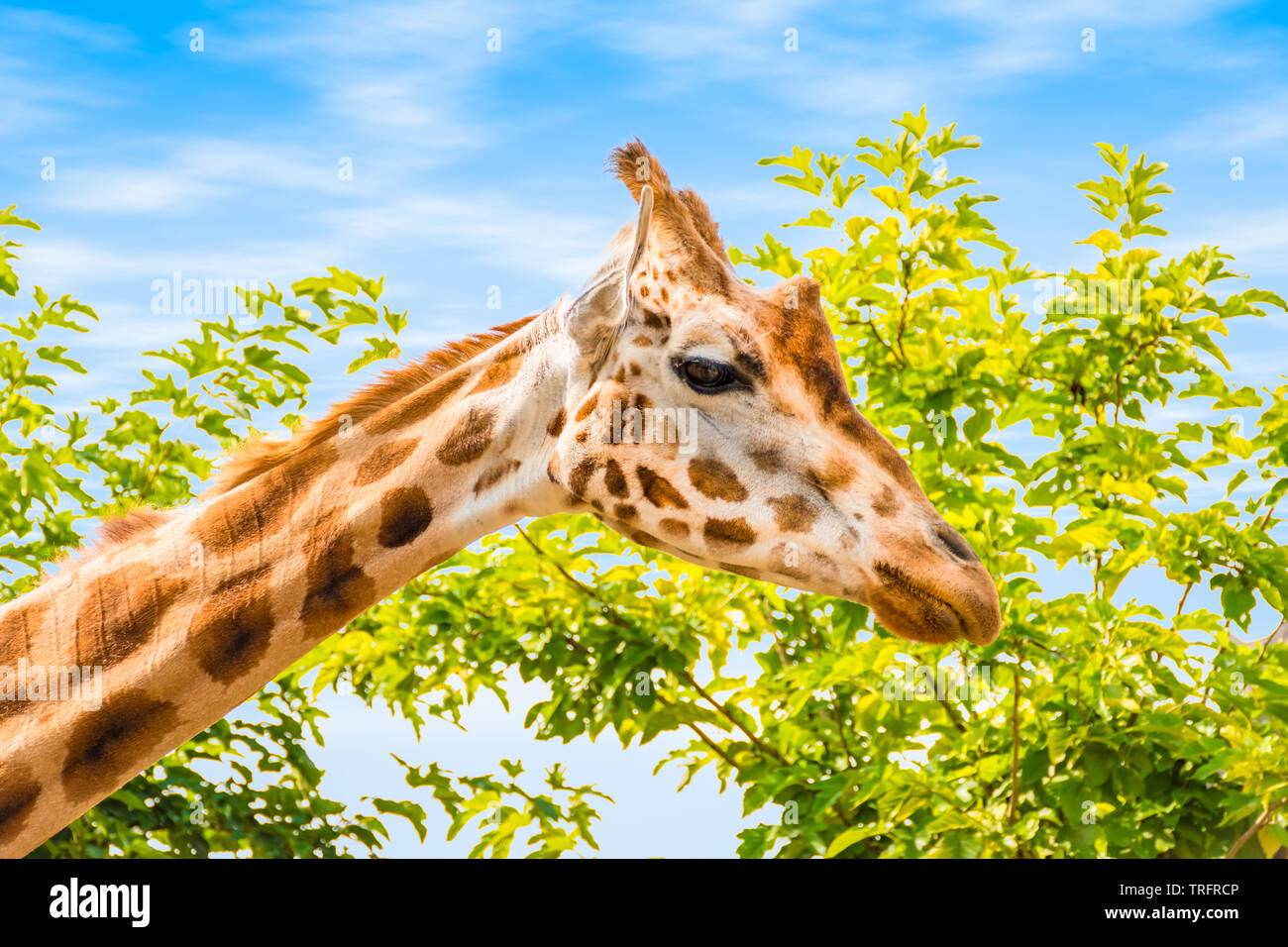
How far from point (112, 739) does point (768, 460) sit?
1956 mm

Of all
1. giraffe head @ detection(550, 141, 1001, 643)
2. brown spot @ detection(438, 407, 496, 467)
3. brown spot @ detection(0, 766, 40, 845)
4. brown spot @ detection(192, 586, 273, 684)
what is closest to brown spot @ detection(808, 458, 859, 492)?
giraffe head @ detection(550, 141, 1001, 643)

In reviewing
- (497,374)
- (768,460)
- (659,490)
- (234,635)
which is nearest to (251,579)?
(234,635)

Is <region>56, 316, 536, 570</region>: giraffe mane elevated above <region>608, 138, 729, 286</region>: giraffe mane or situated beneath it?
situated beneath

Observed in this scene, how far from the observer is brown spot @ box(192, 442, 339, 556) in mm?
3465

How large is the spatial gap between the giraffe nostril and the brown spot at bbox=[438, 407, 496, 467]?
1281 millimetres

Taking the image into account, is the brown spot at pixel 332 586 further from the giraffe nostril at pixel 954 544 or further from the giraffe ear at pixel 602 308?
the giraffe nostril at pixel 954 544

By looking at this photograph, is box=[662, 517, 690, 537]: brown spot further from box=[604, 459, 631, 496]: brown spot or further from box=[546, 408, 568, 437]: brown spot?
box=[546, 408, 568, 437]: brown spot

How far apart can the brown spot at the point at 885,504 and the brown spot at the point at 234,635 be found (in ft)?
5.53

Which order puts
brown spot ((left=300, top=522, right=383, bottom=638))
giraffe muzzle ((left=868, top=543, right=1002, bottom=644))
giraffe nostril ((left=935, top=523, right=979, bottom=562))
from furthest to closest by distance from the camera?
brown spot ((left=300, top=522, right=383, bottom=638)) → giraffe nostril ((left=935, top=523, right=979, bottom=562)) → giraffe muzzle ((left=868, top=543, right=1002, bottom=644))

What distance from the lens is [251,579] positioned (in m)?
3.37

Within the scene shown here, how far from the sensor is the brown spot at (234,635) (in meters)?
3.31

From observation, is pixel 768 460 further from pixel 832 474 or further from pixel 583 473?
pixel 583 473
